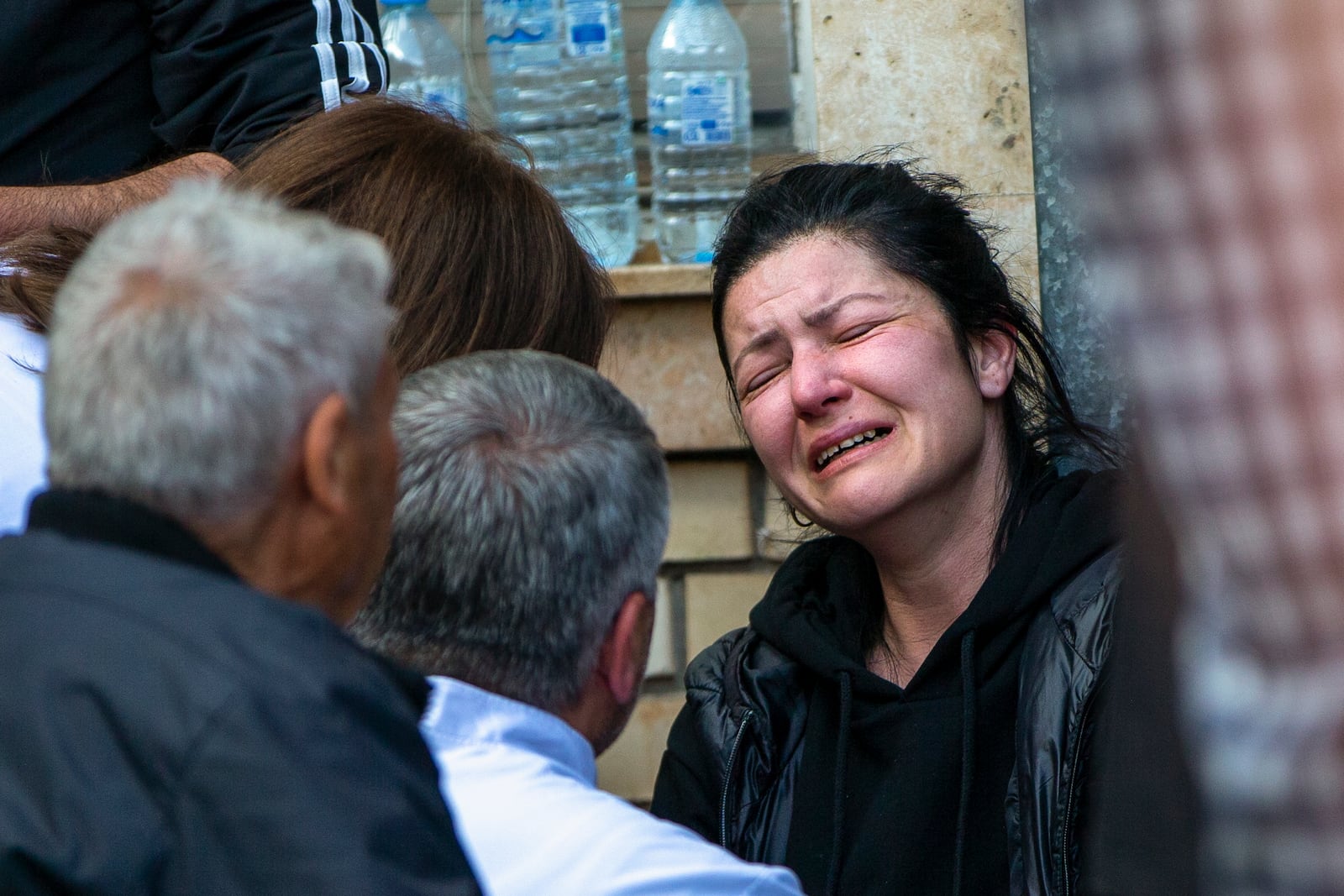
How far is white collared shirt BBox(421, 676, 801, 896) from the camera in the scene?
49.8 inches

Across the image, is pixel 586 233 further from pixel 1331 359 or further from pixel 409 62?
pixel 1331 359

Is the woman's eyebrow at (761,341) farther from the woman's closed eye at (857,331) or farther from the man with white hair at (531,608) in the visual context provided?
the man with white hair at (531,608)

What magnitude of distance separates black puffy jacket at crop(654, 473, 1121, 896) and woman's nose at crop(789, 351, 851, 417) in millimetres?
362

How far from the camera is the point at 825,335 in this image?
2.24 m

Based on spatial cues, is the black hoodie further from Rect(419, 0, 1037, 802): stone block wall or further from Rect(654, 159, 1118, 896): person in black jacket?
Rect(419, 0, 1037, 802): stone block wall

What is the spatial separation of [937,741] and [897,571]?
0.96ft

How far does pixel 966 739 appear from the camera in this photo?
203 cm

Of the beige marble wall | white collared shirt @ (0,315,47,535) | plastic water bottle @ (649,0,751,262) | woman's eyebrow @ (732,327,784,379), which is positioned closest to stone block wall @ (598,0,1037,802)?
the beige marble wall

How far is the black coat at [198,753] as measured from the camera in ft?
2.91

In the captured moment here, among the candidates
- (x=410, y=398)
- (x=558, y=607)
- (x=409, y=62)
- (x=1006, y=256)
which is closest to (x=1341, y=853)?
(x=558, y=607)

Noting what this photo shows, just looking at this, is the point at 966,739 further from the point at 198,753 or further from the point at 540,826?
the point at 198,753

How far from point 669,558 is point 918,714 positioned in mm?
1249

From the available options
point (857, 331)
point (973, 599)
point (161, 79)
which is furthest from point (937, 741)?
point (161, 79)

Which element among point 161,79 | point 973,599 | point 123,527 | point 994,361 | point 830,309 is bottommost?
point 973,599
